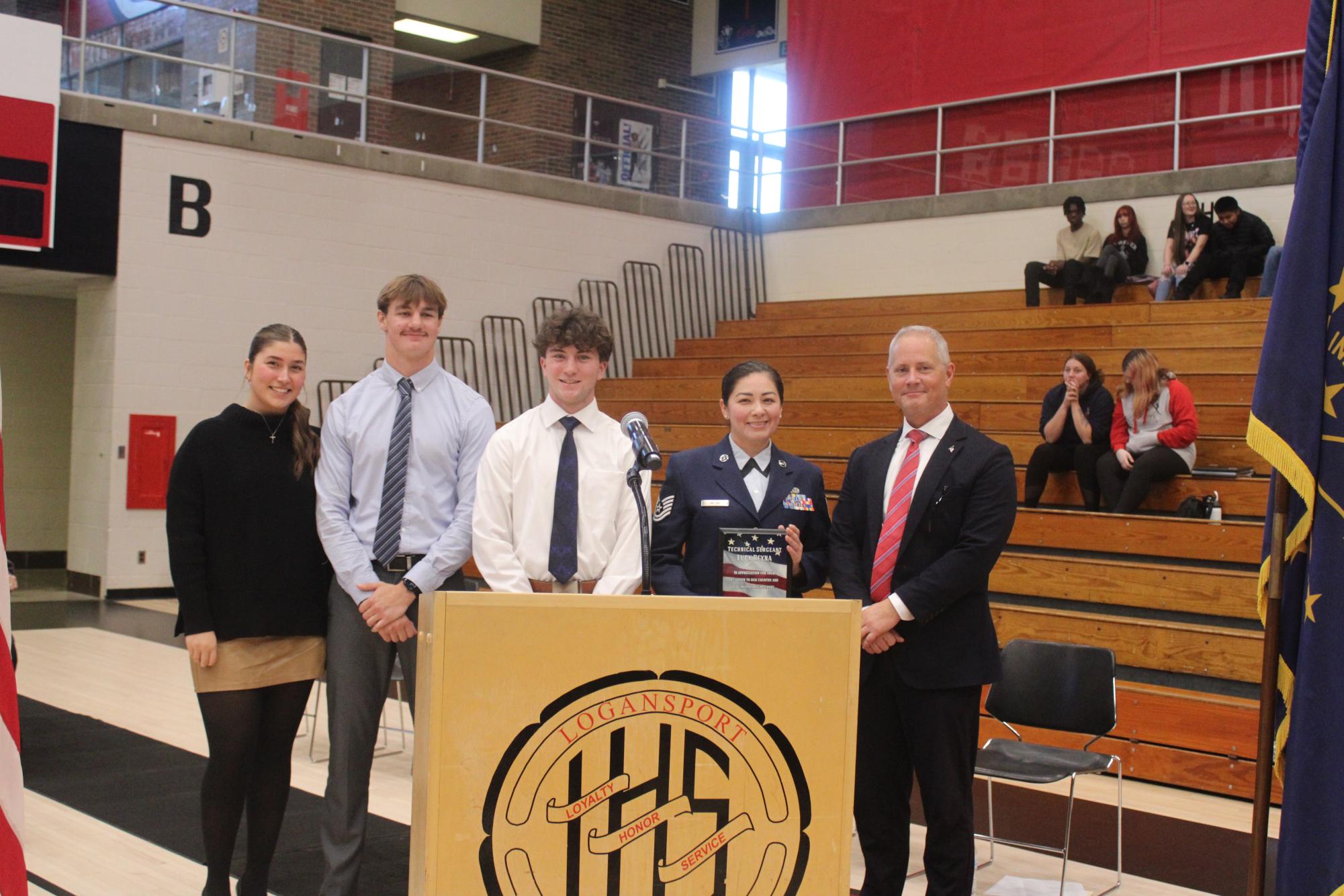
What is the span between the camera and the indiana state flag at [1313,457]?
2340 millimetres

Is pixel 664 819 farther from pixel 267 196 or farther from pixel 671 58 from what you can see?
pixel 671 58

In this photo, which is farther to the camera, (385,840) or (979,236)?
(979,236)

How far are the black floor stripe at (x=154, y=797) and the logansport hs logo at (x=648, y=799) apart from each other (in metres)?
1.67

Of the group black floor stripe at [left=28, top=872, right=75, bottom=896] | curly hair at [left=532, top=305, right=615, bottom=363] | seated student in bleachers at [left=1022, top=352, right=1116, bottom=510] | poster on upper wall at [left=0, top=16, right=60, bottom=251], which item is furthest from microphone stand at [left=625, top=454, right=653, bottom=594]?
poster on upper wall at [left=0, top=16, right=60, bottom=251]

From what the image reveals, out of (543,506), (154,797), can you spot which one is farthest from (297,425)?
(154,797)

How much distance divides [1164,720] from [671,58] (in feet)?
40.8

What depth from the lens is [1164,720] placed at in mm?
5078

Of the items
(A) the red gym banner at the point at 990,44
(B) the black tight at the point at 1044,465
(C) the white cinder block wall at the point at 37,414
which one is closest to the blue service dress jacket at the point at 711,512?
(B) the black tight at the point at 1044,465

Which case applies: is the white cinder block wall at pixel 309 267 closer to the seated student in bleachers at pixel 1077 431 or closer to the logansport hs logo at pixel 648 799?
the seated student in bleachers at pixel 1077 431

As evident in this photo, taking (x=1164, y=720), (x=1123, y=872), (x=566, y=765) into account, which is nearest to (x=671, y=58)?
(x=1164, y=720)

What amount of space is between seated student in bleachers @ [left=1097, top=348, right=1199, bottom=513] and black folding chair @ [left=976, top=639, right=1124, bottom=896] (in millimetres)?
2894

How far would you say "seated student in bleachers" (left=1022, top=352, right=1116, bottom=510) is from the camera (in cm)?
698

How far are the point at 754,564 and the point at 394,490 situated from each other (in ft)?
2.95

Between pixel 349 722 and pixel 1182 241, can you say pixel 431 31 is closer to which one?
pixel 1182 241
